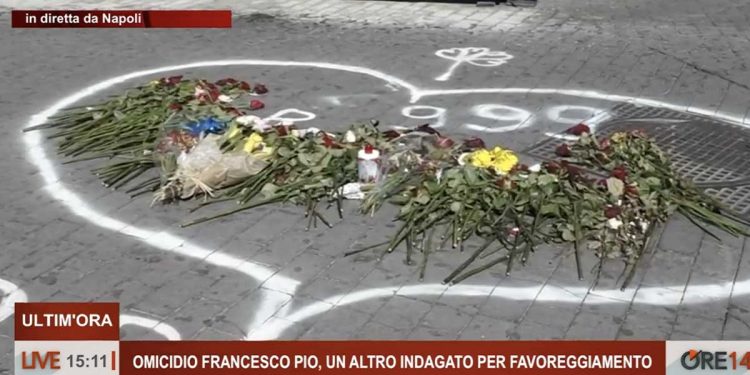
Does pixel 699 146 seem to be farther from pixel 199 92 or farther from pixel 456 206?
pixel 199 92

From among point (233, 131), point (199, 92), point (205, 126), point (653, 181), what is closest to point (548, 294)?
point (653, 181)

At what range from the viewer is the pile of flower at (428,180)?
14.6ft

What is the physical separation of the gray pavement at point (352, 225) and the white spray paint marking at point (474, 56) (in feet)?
0.30

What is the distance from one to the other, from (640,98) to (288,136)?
3209 mm

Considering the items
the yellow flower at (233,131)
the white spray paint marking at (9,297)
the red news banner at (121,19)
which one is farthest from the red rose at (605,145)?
the red news banner at (121,19)

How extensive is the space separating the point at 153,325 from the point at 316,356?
78 centimetres

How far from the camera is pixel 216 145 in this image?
5.18 m

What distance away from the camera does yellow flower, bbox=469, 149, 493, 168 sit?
494 centimetres

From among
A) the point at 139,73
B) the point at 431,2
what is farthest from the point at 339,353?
the point at 431,2

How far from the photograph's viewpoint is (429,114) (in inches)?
260

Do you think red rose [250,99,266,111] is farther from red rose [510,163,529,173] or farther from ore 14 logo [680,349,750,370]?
ore 14 logo [680,349,750,370]

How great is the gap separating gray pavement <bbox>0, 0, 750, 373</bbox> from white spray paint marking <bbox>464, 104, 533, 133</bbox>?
0.08ft

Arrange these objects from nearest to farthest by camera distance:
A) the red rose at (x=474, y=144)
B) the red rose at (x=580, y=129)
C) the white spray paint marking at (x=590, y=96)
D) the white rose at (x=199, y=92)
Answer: the red rose at (x=474, y=144)
the red rose at (x=580, y=129)
the white rose at (x=199, y=92)
the white spray paint marking at (x=590, y=96)
